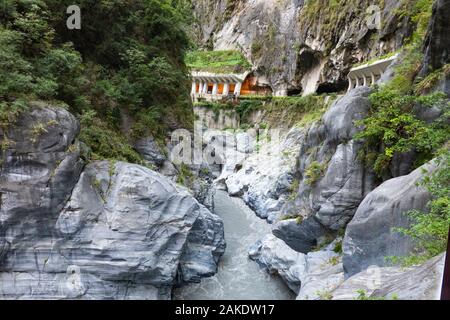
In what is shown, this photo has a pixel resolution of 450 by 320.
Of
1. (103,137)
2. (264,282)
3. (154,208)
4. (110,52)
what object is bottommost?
(264,282)

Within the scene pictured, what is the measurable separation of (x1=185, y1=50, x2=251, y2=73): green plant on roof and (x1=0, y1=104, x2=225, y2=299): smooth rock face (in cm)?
2869

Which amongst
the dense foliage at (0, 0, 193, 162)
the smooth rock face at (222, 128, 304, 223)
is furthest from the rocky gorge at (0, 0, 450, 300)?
the smooth rock face at (222, 128, 304, 223)

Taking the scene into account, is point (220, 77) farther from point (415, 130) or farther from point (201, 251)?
point (415, 130)

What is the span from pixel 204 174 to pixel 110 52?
289 inches

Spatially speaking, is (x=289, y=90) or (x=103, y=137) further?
(x=289, y=90)

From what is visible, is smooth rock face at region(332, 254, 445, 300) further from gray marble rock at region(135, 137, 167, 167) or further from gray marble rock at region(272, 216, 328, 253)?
gray marble rock at region(135, 137, 167, 167)

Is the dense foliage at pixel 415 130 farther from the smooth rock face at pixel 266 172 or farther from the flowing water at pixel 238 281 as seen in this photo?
the smooth rock face at pixel 266 172

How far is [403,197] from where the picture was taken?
20.6ft

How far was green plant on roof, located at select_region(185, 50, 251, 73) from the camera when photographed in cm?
3734

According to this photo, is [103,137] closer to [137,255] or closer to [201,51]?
[137,255]

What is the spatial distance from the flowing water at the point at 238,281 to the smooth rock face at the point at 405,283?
21.5 feet

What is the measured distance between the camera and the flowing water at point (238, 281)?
450 inches

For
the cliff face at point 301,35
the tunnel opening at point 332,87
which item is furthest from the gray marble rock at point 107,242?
the tunnel opening at point 332,87
